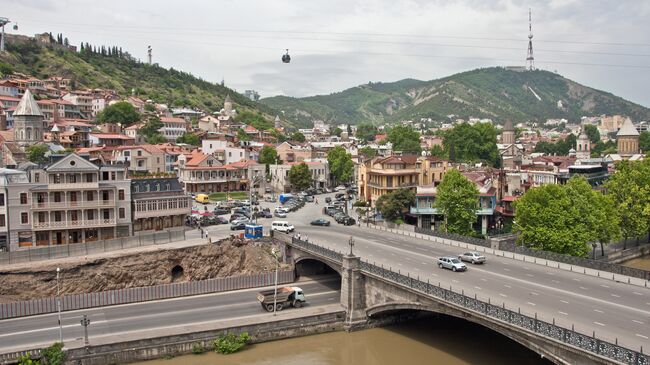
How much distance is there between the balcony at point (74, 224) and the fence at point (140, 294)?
10764 millimetres

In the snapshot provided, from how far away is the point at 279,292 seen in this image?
43281mm

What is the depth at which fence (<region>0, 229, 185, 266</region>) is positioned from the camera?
47188 millimetres

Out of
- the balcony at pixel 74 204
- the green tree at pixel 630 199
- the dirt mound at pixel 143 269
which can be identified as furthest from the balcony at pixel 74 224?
the green tree at pixel 630 199

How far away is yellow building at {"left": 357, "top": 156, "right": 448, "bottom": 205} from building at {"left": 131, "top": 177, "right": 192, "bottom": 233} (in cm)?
2638

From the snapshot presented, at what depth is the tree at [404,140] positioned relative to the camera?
130 metres

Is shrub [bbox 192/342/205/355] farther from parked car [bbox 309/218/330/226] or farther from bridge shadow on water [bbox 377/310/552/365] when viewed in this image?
parked car [bbox 309/218/330/226]

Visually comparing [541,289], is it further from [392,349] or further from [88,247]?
[88,247]

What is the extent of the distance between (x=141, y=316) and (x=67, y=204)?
1780 cm

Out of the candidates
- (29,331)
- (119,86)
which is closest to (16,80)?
(119,86)

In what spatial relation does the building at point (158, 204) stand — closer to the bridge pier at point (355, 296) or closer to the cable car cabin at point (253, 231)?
the cable car cabin at point (253, 231)

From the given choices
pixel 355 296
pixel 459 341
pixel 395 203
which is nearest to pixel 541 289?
pixel 459 341

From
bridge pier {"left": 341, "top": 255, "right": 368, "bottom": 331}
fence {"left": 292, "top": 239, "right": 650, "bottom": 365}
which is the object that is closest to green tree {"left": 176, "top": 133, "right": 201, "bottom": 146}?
bridge pier {"left": 341, "top": 255, "right": 368, "bottom": 331}

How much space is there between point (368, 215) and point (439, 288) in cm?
3554

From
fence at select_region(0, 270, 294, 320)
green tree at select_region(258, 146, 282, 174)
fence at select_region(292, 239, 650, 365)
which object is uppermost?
green tree at select_region(258, 146, 282, 174)
